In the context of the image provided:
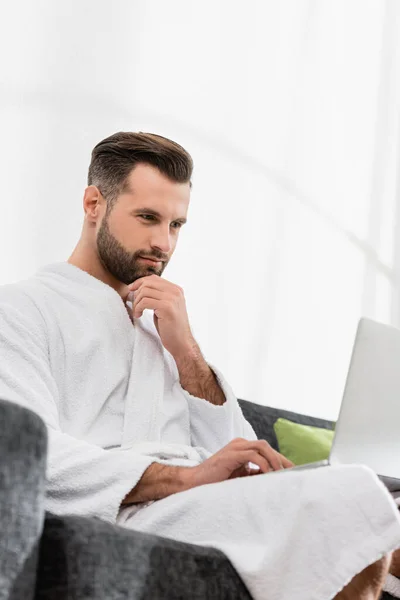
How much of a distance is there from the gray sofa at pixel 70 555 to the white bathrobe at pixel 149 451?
77 mm

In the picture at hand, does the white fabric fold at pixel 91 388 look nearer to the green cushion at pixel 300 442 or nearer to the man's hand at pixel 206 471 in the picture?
the man's hand at pixel 206 471

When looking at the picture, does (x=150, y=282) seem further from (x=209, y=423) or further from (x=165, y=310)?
(x=209, y=423)

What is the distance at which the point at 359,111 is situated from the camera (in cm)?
335

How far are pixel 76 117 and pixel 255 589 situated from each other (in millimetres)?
1766

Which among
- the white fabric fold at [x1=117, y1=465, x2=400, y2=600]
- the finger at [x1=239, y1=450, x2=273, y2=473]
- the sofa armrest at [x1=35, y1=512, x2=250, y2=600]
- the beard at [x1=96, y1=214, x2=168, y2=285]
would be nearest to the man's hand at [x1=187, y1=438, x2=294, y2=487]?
the finger at [x1=239, y1=450, x2=273, y2=473]

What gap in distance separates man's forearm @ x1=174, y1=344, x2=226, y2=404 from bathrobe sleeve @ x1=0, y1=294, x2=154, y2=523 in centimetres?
36

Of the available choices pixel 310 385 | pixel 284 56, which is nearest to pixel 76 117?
pixel 284 56

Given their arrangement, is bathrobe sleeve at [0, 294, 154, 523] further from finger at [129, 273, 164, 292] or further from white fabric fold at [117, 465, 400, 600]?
finger at [129, 273, 164, 292]

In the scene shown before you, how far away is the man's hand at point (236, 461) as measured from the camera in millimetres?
1404

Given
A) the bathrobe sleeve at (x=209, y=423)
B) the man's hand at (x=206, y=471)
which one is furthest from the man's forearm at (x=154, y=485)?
the bathrobe sleeve at (x=209, y=423)

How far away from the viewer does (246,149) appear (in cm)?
301

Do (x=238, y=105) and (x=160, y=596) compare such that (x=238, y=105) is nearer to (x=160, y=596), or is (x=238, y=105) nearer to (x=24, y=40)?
(x=24, y=40)

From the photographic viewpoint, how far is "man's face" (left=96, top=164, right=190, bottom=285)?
189cm

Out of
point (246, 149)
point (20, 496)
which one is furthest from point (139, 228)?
point (246, 149)
